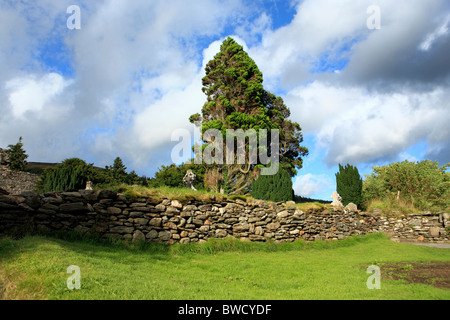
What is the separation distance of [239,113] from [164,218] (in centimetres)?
1359

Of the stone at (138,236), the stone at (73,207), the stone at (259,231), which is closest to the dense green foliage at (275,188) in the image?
the stone at (259,231)

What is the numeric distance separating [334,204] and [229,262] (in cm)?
903

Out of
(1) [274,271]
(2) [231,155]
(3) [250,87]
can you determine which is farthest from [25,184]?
(1) [274,271]

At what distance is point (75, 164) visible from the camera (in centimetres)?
2027

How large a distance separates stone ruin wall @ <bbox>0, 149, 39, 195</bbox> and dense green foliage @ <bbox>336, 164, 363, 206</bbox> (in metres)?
23.9

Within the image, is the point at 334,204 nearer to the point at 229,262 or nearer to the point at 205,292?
the point at 229,262

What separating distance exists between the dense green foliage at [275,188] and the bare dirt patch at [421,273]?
794cm

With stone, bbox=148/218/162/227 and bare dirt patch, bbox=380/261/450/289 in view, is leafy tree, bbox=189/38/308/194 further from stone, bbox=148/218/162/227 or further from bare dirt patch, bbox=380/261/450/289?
bare dirt patch, bbox=380/261/450/289

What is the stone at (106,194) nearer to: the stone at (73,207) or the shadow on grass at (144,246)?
the stone at (73,207)

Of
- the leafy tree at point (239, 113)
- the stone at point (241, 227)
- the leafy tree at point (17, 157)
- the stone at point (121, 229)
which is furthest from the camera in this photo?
the leafy tree at point (17, 157)

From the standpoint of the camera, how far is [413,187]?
17.2 m

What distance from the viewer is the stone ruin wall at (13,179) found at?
2106cm

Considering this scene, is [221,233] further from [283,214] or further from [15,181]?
[15,181]

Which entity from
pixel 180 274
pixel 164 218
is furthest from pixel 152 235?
pixel 180 274
